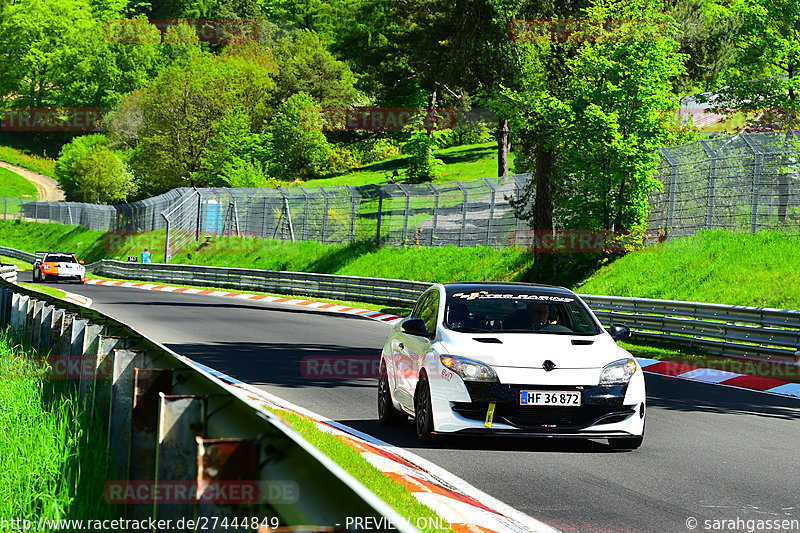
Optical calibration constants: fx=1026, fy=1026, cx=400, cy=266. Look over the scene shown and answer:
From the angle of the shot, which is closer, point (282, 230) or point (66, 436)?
point (66, 436)

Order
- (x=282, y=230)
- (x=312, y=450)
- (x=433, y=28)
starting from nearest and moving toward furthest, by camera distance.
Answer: (x=312, y=450)
(x=282, y=230)
(x=433, y=28)

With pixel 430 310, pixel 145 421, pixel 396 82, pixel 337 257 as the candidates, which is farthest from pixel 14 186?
pixel 145 421

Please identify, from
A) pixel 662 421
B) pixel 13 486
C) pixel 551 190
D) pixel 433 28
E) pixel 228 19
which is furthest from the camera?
pixel 228 19

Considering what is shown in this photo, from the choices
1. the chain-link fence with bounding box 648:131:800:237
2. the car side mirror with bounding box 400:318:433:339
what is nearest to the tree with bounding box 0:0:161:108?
the chain-link fence with bounding box 648:131:800:237

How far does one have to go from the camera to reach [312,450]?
125 inches

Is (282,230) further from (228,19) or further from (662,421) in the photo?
(228,19)

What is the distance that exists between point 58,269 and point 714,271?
3133 centimetres

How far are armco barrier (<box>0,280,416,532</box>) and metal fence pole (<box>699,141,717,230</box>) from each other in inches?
890

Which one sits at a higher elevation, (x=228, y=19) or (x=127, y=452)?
(x=228, y=19)

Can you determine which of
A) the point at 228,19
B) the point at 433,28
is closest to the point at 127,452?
the point at 433,28

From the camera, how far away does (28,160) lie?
414 ft

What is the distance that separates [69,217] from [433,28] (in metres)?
42.2

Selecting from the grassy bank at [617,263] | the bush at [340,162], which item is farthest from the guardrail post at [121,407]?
the bush at [340,162]

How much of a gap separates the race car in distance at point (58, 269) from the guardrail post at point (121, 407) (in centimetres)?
4272
